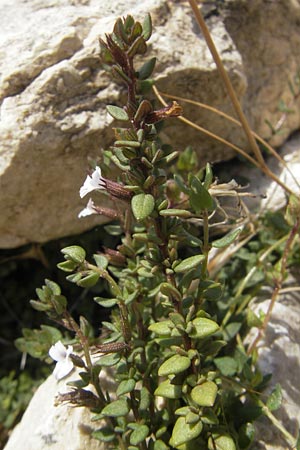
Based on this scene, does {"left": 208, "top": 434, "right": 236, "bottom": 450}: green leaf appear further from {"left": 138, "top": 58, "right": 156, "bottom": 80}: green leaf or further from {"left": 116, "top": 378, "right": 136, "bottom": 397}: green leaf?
{"left": 138, "top": 58, "right": 156, "bottom": 80}: green leaf

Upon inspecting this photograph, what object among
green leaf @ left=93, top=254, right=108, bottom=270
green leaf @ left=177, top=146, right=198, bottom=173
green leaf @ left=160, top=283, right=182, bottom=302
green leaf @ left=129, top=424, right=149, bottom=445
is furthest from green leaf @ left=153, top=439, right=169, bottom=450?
green leaf @ left=177, top=146, right=198, bottom=173

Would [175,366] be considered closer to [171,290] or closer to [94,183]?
[171,290]

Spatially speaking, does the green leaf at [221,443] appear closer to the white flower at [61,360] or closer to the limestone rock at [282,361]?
the limestone rock at [282,361]

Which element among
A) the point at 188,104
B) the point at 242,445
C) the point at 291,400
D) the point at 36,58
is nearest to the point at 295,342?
the point at 291,400

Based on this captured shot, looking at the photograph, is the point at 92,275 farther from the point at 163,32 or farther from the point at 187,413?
the point at 163,32

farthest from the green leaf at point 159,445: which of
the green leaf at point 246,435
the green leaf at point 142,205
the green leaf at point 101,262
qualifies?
the green leaf at point 142,205

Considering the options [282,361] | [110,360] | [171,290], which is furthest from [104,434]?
[282,361]
